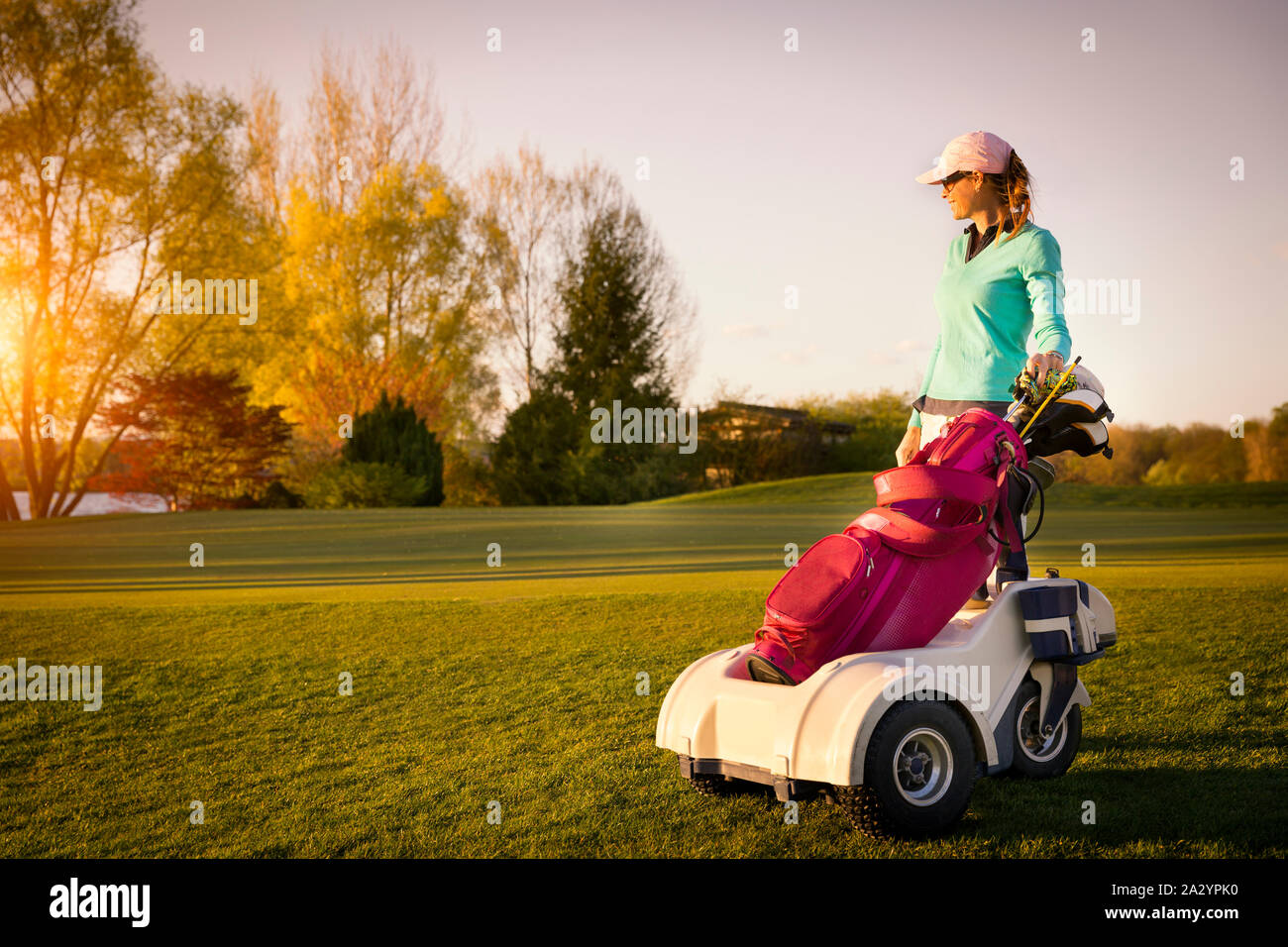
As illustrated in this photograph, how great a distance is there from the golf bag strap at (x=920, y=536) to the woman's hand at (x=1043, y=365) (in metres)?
0.55

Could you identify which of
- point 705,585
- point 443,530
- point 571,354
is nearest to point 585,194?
point 571,354

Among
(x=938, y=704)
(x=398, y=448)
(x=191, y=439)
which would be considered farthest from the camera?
(x=191, y=439)

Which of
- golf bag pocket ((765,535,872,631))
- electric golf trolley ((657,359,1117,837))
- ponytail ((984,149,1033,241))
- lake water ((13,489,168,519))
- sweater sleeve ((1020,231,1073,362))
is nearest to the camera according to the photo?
electric golf trolley ((657,359,1117,837))

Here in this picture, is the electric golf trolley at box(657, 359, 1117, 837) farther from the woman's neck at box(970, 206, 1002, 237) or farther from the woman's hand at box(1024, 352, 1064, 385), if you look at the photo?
the woman's neck at box(970, 206, 1002, 237)

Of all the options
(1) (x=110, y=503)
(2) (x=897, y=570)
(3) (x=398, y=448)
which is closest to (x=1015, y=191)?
(2) (x=897, y=570)

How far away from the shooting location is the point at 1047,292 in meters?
4.14

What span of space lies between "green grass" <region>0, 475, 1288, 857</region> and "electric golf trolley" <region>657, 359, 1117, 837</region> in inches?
7.4

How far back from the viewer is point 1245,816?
4004 mm

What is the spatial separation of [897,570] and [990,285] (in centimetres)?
128

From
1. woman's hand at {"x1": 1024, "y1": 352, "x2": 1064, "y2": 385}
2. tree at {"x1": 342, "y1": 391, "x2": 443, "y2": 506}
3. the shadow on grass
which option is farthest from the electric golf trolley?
tree at {"x1": 342, "y1": 391, "x2": 443, "y2": 506}

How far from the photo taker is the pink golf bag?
12.6 ft

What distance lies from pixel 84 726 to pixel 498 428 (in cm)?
3737

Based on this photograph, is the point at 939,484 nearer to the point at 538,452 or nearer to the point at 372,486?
the point at 372,486
